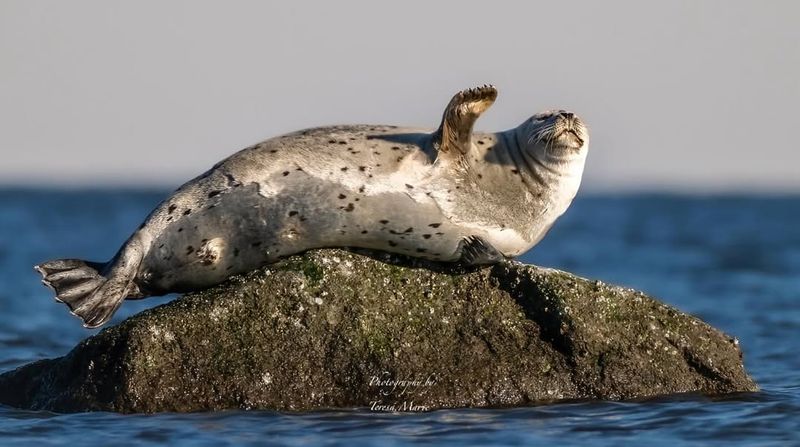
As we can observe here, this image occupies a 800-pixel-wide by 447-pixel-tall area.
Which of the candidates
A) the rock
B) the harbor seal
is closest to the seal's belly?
the harbor seal

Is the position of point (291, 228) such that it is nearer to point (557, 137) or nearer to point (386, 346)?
point (386, 346)

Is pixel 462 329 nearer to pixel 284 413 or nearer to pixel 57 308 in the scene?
pixel 284 413

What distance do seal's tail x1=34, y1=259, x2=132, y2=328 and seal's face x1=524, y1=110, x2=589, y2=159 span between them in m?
2.56

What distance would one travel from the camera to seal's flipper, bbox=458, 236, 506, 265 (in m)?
8.53

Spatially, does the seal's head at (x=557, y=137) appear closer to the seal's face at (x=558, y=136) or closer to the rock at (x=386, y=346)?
the seal's face at (x=558, y=136)

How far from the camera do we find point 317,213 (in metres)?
8.55

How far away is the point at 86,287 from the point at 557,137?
2916 millimetres

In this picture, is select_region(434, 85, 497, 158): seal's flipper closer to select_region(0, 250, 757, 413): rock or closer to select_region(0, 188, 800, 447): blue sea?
select_region(0, 250, 757, 413): rock

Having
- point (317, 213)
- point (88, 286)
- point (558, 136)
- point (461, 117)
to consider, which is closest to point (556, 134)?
point (558, 136)

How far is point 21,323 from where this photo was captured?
551 inches

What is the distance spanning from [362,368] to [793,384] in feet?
10.5

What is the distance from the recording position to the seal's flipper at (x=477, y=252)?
853 cm

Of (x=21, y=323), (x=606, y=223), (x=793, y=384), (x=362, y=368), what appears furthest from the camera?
(x=606, y=223)

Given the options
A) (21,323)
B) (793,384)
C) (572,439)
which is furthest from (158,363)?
(21,323)
